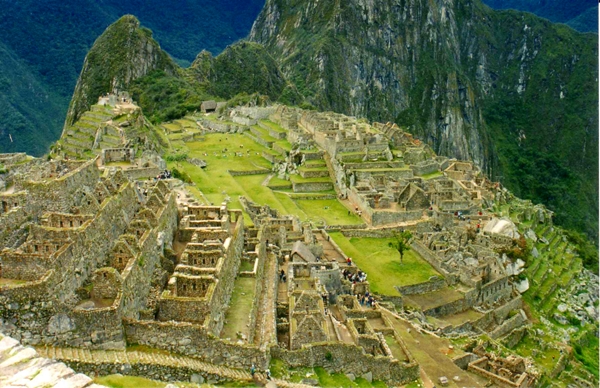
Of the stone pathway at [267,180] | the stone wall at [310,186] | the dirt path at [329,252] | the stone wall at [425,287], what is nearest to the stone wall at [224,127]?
the stone pathway at [267,180]

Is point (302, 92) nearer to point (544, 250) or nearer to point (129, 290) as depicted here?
point (544, 250)

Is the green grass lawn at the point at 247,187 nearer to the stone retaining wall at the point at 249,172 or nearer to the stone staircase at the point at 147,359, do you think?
the stone retaining wall at the point at 249,172

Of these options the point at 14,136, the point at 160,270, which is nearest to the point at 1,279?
the point at 160,270

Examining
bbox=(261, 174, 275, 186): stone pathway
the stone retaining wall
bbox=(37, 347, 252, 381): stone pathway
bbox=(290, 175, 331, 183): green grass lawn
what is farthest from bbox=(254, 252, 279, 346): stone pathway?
the stone retaining wall

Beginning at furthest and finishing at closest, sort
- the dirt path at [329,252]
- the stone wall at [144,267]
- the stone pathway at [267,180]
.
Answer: the stone pathway at [267,180], the dirt path at [329,252], the stone wall at [144,267]

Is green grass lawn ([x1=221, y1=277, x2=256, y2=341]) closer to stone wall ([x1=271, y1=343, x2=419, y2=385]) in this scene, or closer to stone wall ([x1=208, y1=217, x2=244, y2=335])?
stone wall ([x1=208, y1=217, x2=244, y2=335])
